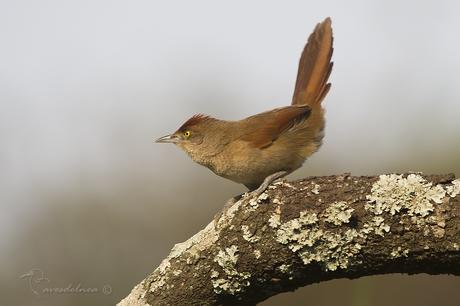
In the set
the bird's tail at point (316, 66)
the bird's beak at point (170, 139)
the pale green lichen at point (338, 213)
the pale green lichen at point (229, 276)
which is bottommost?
the pale green lichen at point (229, 276)

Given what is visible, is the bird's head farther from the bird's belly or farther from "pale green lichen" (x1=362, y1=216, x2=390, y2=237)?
"pale green lichen" (x1=362, y1=216, x2=390, y2=237)

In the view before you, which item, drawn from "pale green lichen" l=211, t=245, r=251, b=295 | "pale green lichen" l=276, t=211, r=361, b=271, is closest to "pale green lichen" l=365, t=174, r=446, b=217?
"pale green lichen" l=276, t=211, r=361, b=271

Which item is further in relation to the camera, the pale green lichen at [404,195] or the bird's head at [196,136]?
the bird's head at [196,136]

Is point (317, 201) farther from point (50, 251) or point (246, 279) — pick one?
point (50, 251)

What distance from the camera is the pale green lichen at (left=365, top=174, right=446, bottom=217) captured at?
2959 millimetres

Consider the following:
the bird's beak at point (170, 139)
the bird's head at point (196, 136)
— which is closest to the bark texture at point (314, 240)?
the bird's head at point (196, 136)

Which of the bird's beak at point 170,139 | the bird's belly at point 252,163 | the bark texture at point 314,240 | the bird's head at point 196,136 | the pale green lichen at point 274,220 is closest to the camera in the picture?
the bark texture at point 314,240

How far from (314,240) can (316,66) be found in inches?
109

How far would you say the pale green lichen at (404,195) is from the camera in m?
2.96

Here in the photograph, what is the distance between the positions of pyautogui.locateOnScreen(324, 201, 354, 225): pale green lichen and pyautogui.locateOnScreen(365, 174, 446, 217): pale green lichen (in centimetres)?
9

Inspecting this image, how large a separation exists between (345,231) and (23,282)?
4.58m

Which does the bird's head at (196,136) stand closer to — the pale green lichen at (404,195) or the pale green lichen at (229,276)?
the pale green lichen at (229,276)

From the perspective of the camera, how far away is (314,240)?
10.2 ft

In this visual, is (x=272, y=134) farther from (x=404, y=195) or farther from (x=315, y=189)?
(x=404, y=195)
